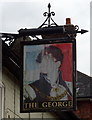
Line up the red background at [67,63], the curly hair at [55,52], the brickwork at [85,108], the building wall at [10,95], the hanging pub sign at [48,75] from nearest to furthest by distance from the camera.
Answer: the hanging pub sign at [48,75] < the red background at [67,63] < the curly hair at [55,52] < the building wall at [10,95] < the brickwork at [85,108]

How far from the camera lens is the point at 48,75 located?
1217cm

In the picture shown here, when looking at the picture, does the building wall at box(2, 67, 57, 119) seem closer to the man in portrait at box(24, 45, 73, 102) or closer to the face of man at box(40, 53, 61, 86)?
the man in portrait at box(24, 45, 73, 102)

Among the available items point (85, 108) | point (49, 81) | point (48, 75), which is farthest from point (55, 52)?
point (85, 108)

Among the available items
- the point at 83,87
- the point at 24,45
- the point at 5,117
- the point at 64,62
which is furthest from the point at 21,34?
the point at 83,87

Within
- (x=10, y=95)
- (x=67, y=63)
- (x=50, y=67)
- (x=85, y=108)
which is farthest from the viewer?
(x=85, y=108)

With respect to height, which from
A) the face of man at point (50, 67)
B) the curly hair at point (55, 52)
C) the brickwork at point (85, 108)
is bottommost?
the brickwork at point (85, 108)

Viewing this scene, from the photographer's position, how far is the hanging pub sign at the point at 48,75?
1197 cm

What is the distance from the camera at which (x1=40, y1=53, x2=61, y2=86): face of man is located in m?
12.1

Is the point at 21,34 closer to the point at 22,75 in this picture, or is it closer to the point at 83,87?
the point at 22,75

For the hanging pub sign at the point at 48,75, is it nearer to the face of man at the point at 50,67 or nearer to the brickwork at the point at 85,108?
the face of man at the point at 50,67

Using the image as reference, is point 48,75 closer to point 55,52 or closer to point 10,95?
point 55,52

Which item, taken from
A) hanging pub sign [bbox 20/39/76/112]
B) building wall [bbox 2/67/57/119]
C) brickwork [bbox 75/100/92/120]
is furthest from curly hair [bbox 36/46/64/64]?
brickwork [bbox 75/100/92/120]

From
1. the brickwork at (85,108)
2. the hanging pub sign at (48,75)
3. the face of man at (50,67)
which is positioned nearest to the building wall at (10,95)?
the hanging pub sign at (48,75)

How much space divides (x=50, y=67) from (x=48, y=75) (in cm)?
21
